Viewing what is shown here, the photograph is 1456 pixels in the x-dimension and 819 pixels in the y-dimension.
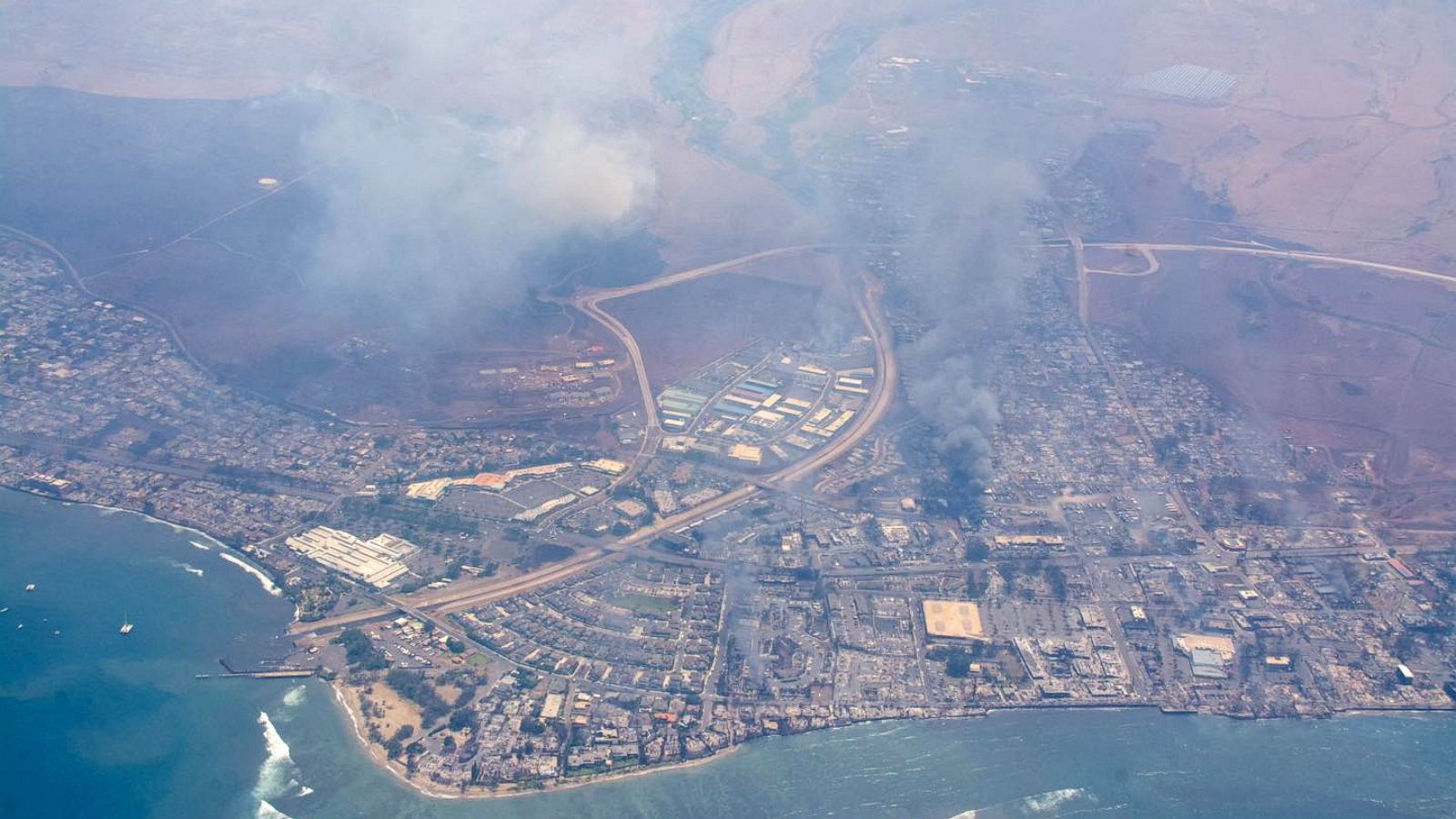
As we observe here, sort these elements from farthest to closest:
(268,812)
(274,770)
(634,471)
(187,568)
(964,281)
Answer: (964,281) < (634,471) < (187,568) < (274,770) < (268,812)

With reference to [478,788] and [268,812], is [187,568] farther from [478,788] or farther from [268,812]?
[478,788]

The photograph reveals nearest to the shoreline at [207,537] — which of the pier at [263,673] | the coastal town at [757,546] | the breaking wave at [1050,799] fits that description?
the coastal town at [757,546]

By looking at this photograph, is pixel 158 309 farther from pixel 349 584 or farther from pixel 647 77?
pixel 647 77

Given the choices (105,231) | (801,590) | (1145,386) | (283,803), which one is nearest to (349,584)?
(283,803)

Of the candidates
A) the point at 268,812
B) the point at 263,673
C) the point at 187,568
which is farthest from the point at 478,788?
the point at 187,568

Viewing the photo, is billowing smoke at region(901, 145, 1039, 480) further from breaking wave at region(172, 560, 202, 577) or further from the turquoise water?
breaking wave at region(172, 560, 202, 577)

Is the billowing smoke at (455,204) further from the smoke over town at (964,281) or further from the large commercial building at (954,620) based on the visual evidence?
the large commercial building at (954,620)
